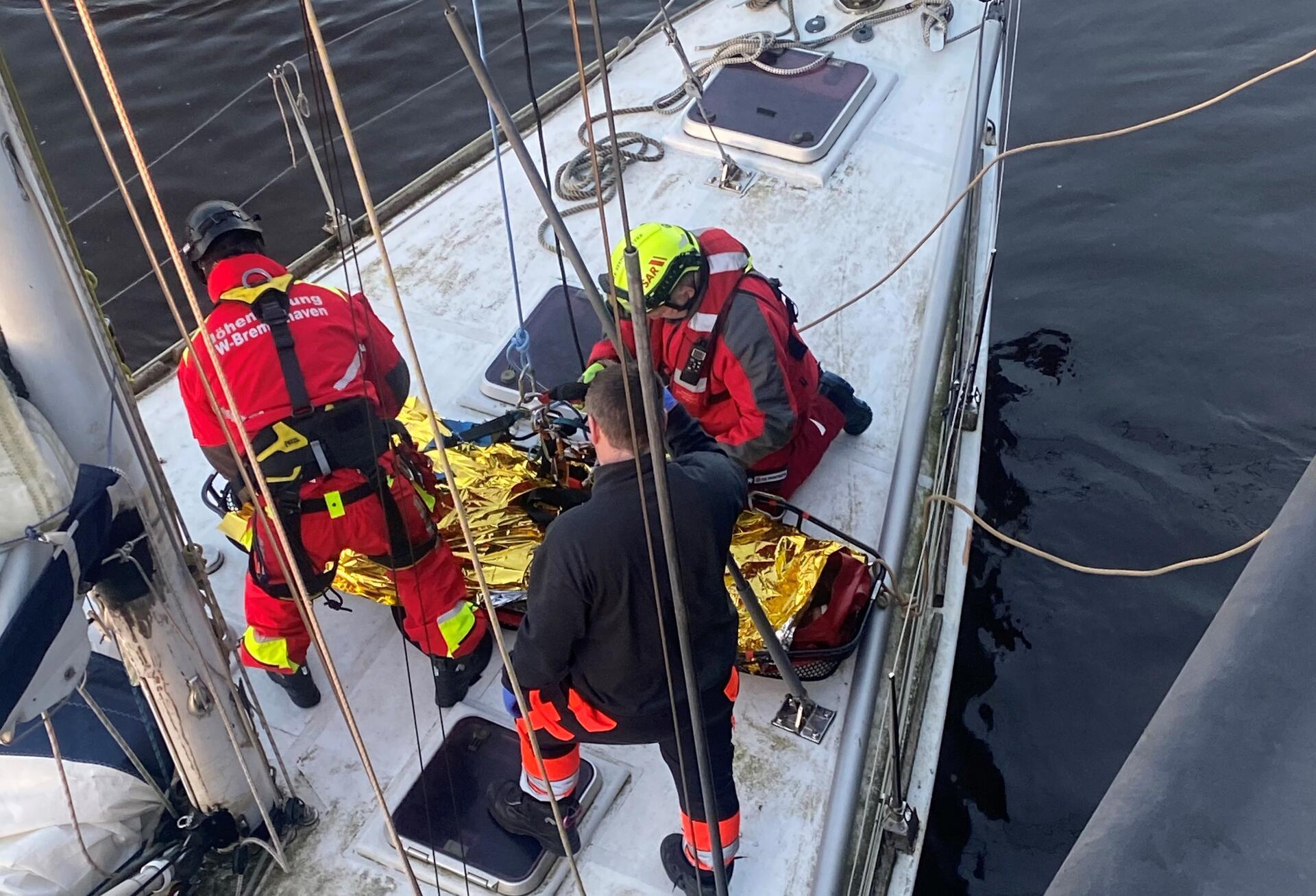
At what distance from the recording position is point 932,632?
3762mm

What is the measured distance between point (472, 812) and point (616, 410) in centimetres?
143

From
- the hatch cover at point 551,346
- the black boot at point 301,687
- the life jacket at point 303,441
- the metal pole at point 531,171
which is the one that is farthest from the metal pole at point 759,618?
the hatch cover at point 551,346

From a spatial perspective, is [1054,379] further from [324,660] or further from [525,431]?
[324,660]

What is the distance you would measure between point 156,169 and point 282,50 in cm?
169

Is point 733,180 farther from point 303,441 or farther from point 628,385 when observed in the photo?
point 628,385

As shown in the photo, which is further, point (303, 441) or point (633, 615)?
point (303, 441)

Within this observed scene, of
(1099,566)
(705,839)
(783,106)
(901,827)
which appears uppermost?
(783,106)

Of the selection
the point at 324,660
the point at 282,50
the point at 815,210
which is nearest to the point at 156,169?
the point at 282,50

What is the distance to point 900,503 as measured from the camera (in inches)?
148

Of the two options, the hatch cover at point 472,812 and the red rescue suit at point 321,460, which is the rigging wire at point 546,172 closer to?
the red rescue suit at point 321,460

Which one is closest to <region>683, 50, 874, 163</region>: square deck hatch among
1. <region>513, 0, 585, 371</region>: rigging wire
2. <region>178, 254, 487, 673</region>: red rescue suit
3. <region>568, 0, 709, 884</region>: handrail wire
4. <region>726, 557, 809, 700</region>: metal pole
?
<region>513, 0, 585, 371</region>: rigging wire

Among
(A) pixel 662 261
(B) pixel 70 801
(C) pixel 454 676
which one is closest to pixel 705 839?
(C) pixel 454 676

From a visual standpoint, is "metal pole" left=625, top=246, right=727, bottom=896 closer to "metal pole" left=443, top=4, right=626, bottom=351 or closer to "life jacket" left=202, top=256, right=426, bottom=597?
"metal pole" left=443, top=4, right=626, bottom=351

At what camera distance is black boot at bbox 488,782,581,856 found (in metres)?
2.85
